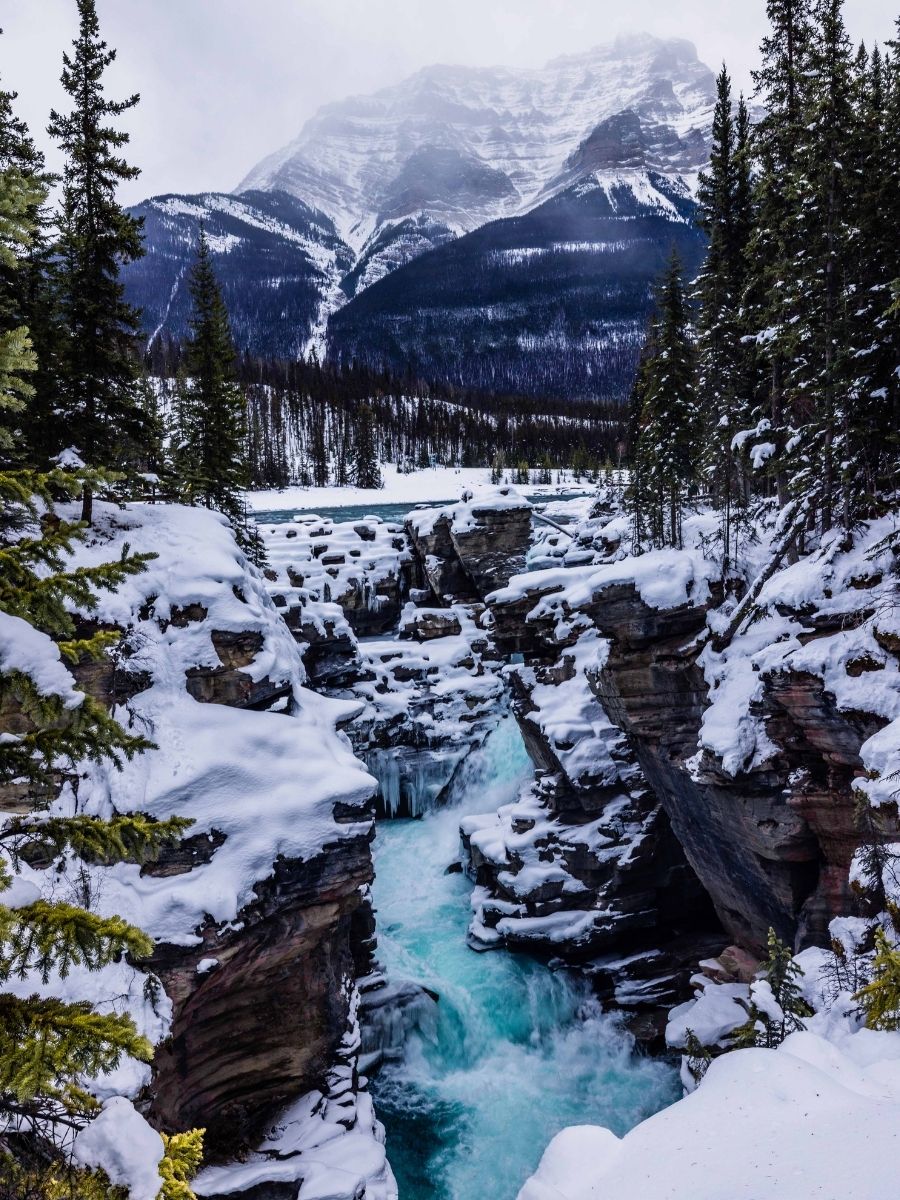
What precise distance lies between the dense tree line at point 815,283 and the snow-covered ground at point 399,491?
41471mm

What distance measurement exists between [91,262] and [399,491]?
232ft

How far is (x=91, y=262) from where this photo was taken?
54.5 feet

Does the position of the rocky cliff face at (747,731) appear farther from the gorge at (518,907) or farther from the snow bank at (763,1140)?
the snow bank at (763,1140)

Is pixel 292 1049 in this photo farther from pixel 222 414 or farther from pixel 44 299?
pixel 222 414

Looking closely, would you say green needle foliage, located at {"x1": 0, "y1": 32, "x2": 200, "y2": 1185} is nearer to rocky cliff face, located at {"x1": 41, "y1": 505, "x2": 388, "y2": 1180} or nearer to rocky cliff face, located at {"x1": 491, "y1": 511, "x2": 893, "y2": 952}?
rocky cliff face, located at {"x1": 41, "y1": 505, "x2": 388, "y2": 1180}

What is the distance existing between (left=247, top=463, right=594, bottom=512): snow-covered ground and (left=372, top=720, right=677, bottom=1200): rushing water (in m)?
48.5

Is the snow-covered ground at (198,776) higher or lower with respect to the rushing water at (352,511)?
lower

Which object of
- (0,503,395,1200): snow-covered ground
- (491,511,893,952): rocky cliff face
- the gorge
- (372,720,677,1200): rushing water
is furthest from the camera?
(372,720,677,1200): rushing water

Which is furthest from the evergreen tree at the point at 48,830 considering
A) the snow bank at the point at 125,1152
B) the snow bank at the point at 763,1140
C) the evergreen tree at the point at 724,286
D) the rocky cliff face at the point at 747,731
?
the evergreen tree at the point at 724,286

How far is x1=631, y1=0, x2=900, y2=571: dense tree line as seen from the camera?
14.8 metres

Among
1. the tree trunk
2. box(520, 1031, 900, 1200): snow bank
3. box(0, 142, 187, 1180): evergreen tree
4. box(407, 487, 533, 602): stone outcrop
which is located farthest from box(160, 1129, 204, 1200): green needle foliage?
box(407, 487, 533, 602): stone outcrop

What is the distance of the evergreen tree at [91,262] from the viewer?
16.0 m

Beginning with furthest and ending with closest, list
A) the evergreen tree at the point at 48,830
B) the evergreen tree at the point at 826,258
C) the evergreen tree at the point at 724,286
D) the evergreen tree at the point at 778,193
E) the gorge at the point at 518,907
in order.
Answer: the evergreen tree at the point at 724,286 < the evergreen tree at the point at 778,193 < the evergreen tree at the point at 826,258 < the gorge at the point at 518,907 < the evergreen tree at the point at 48,830

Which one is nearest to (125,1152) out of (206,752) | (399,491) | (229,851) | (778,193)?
(229,851)
